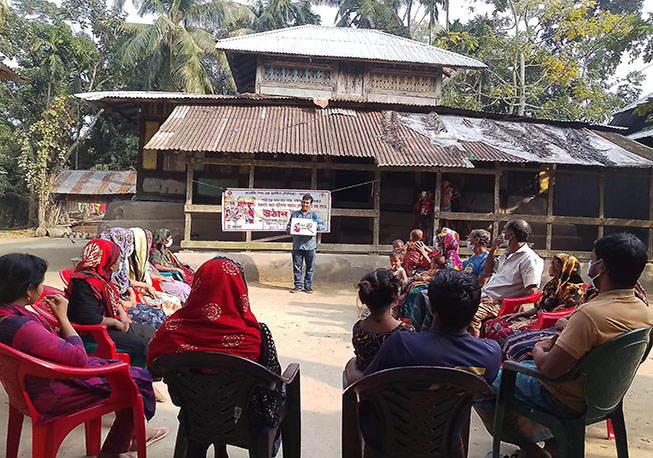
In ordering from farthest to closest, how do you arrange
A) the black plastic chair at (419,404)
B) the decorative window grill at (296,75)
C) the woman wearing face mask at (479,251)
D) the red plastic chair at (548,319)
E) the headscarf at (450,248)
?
the decorative window grill at (296,75) < the headscarf at (450,248) < the woman wearing face mask at (479,251) < the red plastic chair at (548,319) < the black plastic chair at (419,404)

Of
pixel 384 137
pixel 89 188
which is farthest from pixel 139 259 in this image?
pixel 89 188

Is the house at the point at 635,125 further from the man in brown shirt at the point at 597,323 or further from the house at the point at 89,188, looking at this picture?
the house at the point at 89,188

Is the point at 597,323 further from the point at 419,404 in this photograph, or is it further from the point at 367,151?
the point at 367,151

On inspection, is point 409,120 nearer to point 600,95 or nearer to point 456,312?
point 456,312

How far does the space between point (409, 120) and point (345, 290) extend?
4337 mm

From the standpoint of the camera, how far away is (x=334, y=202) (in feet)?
39.1

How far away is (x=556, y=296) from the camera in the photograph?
3.77 meters

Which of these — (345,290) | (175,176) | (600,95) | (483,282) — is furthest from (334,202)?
(600,95)

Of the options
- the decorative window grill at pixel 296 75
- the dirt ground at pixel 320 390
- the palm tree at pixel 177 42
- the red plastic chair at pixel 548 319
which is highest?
the palm tree at pixel 177 42

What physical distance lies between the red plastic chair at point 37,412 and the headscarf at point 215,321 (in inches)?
13.0

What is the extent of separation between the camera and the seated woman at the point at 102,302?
3111 millimetres

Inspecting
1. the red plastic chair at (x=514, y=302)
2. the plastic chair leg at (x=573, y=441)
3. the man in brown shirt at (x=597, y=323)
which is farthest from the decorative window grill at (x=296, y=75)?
the plastic chair leg at (x=573, y=441)

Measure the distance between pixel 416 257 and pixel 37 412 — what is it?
193 inches

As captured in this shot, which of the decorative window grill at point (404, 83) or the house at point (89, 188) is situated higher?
the decorative window grill at point (404, 83)
